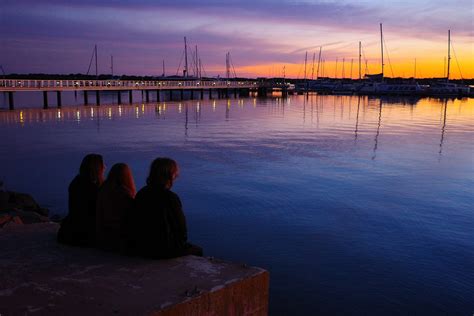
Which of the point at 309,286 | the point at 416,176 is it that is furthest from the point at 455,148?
the point at 309,286

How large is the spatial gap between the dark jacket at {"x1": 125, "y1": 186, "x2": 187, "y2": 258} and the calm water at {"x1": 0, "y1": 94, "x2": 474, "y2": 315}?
2.64 meters

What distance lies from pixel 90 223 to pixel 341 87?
137858 millimetres

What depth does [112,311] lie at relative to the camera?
4.08 m

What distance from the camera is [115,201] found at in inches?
211

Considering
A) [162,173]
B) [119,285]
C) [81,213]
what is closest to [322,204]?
[81,213]

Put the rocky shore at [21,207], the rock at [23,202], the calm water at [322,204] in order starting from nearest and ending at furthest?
1. the calm water at [322,204]
2. the rocky shore at [21,207]
3. the rock at [23,202]

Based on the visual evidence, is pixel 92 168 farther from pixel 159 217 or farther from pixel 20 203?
pixel 20 203

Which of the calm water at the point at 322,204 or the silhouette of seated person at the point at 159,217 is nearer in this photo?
the silhouette of seated person at the point at 159,217

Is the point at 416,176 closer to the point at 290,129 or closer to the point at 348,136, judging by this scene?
the point at 348,136

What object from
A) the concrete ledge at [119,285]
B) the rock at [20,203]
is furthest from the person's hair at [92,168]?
the rock at [20,203]

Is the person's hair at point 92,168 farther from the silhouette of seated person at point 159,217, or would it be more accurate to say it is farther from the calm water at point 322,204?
the calm water at point 322,204

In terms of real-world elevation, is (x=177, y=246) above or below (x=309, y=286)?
above

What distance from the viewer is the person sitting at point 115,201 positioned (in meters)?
5.34

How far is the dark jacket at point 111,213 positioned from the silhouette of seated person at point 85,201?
23 centimetres
